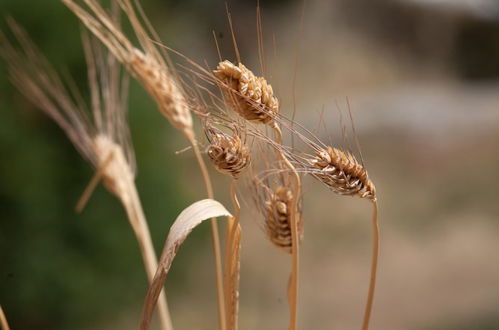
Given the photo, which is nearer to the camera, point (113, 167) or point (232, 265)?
point (232, 265)

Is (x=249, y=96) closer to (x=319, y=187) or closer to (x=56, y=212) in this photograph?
(x=56, y=212)

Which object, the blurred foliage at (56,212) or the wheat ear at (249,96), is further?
the blurred foliage at (56,212)

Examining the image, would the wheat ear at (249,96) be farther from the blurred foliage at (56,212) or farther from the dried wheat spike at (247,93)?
the blurred foliage at (56,212)

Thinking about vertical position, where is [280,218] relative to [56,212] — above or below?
below

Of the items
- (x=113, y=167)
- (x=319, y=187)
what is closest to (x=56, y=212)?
(x=319, y=187)

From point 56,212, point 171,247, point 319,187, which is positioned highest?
point 319,187

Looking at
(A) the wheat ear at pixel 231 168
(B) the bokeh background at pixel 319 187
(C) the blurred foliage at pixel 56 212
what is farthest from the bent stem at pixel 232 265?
(C) the blurred foliage at pixel 56 212

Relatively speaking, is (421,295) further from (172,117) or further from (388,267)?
(172,117)
